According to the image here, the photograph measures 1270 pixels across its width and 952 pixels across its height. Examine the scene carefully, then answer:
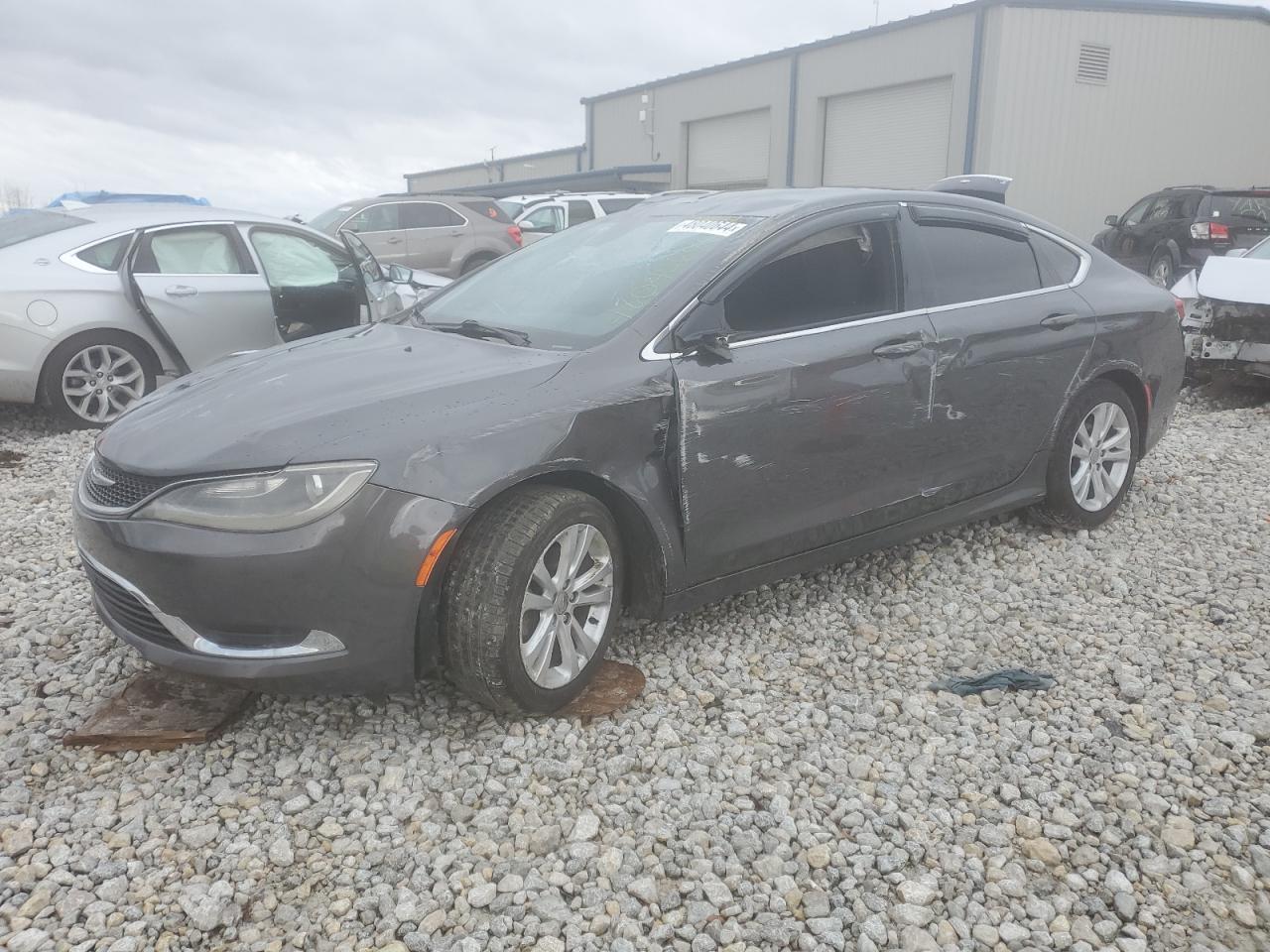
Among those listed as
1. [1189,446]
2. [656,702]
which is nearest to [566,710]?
[656,702]

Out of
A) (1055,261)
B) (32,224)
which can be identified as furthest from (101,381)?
(1055,261)

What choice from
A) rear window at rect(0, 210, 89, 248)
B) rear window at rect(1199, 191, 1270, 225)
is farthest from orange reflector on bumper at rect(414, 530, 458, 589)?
rear window at rect(1199, 191, 1270, 225)

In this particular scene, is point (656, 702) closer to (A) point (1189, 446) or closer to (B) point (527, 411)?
(B) point (527, 411)

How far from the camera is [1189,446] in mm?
6441

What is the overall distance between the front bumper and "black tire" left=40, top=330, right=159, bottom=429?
13.6 ft

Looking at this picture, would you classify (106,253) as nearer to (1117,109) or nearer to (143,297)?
(143,297)

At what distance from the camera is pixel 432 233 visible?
13.4 m

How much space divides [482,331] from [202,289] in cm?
415

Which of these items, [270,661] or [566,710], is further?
[566,710]

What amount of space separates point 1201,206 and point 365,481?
48.5 ft

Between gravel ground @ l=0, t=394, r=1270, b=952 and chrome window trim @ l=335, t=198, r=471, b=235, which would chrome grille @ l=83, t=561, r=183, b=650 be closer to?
gravel ground @ l=0, t=394, r=1270, b=952

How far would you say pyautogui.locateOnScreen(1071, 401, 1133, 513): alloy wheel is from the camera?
451cm

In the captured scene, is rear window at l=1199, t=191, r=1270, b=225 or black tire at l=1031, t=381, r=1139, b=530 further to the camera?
rear window at l=1199, t=191, r=1270, b=225

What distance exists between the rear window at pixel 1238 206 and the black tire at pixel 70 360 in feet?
44.5
